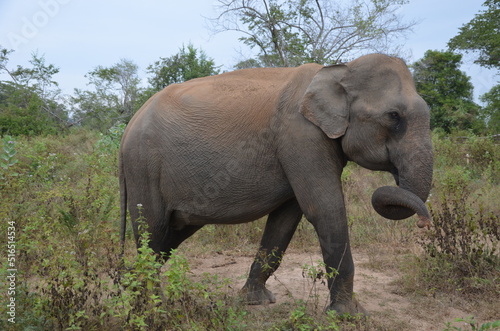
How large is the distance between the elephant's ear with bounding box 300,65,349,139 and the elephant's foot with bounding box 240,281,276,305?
1.83 m

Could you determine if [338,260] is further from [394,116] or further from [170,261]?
[170,261]

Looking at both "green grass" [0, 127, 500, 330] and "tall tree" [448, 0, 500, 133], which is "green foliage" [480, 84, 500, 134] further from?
"green grass" [0, 127, 500, 330]

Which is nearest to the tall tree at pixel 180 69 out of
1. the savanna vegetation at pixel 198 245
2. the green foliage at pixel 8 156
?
the savanna vegetation at pixel 198 245

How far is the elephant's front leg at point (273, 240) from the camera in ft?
14.6

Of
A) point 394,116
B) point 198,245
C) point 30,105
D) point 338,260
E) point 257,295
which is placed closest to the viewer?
point 394,116

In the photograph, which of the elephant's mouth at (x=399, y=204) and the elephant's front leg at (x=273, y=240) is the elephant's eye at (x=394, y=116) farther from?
the elephant's front leg at (x=273, y=240)

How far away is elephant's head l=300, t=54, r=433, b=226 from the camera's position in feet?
11.2

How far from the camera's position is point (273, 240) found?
447 centimetres

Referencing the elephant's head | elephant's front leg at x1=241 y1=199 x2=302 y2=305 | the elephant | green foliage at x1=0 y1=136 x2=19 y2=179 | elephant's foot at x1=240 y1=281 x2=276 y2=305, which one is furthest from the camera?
green foliage at x1=0 y1=136 x2=19 y2=179

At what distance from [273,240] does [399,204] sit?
56.2 inches

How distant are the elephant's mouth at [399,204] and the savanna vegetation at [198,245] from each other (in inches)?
26.2

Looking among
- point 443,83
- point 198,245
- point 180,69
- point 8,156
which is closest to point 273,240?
point 198,245

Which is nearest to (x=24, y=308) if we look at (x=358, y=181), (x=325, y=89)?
(x=325, y=89)

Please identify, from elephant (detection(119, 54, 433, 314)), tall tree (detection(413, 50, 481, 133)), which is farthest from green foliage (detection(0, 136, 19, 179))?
tall tree (detection(413, 50, 481, 133))
